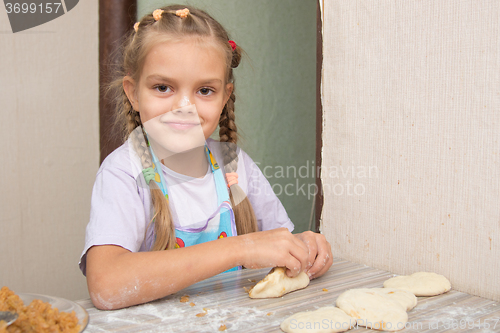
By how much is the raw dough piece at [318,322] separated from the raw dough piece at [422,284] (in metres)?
0.17

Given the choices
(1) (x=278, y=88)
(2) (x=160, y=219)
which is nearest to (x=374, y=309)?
(2) (x=160, y=219)

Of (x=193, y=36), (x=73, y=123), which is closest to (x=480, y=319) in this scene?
(x=193, y=36)

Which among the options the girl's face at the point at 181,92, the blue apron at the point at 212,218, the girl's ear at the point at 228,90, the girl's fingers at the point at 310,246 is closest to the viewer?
the girl's fingers at the point at 310,246

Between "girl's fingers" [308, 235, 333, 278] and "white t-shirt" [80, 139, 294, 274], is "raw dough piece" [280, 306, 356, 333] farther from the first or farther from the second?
"white t-shirt" [80, 139, 294, 274]

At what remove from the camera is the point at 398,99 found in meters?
0.83

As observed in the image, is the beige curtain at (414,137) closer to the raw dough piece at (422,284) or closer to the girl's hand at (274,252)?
the raw dough piece at (422,284)

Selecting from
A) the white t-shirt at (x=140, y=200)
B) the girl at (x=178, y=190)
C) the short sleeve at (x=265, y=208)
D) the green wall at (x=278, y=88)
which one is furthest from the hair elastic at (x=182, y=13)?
the green wall at (x=278, y=88)

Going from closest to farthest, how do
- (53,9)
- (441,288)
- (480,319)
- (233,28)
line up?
1. (480,319)
2. (441,288)
3. (53,9)
4. (233,28)

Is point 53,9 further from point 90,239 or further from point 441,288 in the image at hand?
point 441,288

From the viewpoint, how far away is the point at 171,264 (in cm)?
70

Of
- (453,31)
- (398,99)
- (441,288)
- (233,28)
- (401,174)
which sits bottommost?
(441,288)

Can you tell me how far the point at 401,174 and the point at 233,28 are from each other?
4.35 feet

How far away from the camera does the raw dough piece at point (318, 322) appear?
1.81 feet

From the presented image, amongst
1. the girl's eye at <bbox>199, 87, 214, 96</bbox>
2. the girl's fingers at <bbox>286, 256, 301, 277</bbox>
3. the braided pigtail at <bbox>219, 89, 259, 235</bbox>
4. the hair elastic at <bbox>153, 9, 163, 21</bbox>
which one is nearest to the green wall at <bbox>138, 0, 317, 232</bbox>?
the braided pigtail at <bbox>219, 89, 259, 235</bbox>
